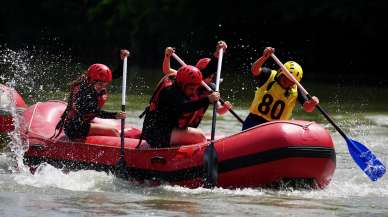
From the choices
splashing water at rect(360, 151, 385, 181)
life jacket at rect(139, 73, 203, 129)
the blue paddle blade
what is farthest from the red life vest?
splashing water at rect(360, 151, 385, 181)

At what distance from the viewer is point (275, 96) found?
10.7 meters

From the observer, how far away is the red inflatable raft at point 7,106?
38.9 feet

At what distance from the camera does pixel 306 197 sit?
9703mm

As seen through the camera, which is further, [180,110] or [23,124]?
[23,124]

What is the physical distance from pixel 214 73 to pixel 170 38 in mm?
28028

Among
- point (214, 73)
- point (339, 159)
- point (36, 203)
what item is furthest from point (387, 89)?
point (36, 203)

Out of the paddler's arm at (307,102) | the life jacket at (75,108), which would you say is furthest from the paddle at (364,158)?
the life jacket at (75,108)

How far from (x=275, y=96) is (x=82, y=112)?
199 centimetres

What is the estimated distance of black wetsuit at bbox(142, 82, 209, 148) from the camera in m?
9.93

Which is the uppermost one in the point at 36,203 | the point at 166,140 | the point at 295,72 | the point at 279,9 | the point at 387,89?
the point at 279,9

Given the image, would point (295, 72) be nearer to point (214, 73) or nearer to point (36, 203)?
point (214, 73)

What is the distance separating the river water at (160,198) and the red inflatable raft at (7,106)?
0.69 meters

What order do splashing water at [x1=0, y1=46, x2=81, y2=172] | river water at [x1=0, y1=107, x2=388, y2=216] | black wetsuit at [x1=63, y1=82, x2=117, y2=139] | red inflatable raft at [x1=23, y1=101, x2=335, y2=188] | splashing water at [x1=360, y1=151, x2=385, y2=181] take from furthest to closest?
A: 1. splashing water at [x1=0, y1=46, x2=81, y2=172]
2. black wetsuit at [x1=63, y1=82, x2=117, y2=139]
3. splashing water at [x1=360, y1=151, x2=385, y2=181]
4. red inflatable raft at [x1=23, y1=101, x2=335, y2=188]
5. river water at [x1=0, y1=107, x2=388, y2=216]

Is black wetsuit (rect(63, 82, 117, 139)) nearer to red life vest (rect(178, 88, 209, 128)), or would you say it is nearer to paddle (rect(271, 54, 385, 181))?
red life vest (rect(178, 88, 209, 128))
